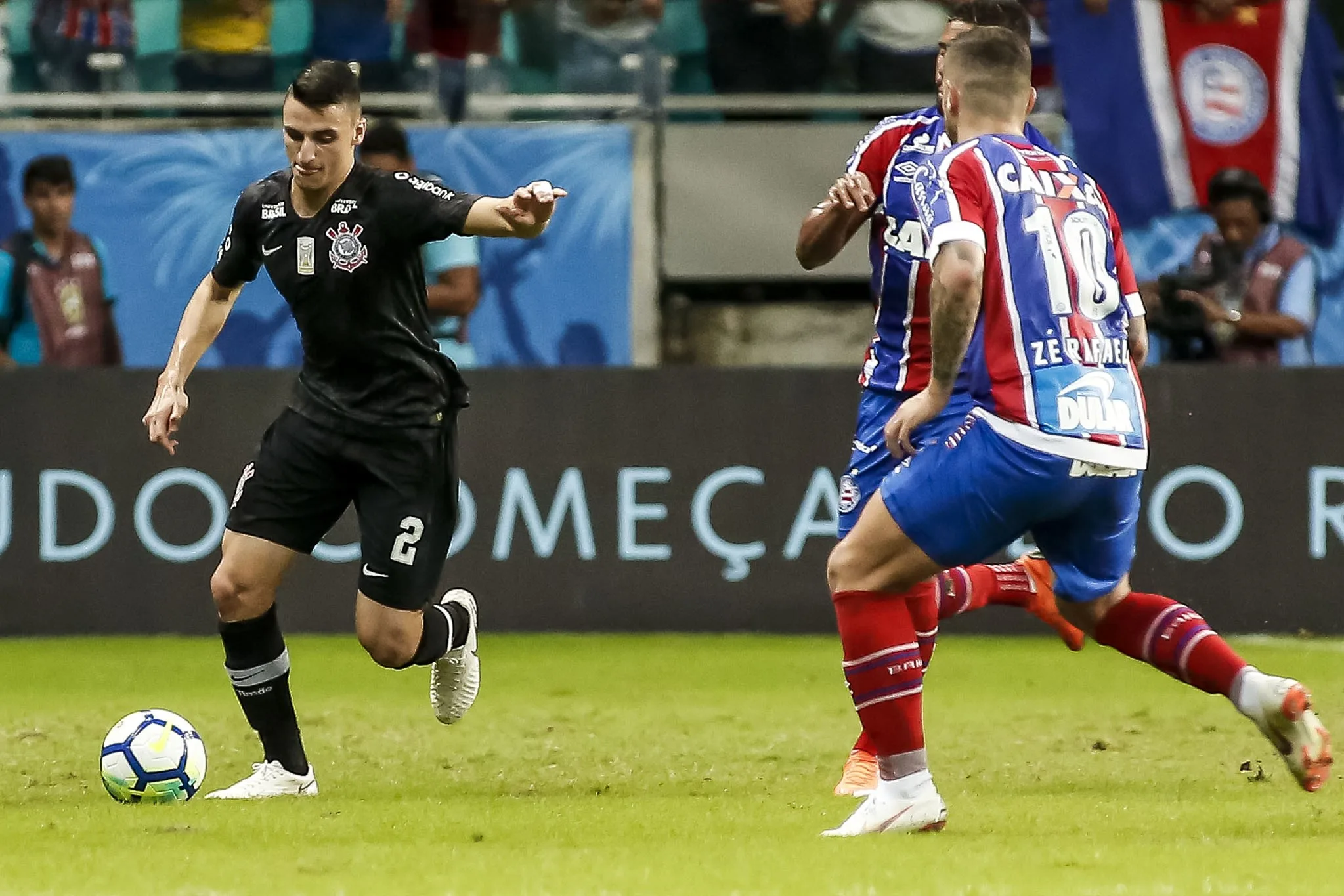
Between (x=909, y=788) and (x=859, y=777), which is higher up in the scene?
(x=909, y=788)

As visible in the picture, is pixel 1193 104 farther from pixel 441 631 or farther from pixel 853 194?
pixel 441 631

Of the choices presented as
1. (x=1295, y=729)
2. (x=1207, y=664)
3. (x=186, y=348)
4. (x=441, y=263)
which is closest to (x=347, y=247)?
(x=186, y=348)

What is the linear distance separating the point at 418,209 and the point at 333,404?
657 mm

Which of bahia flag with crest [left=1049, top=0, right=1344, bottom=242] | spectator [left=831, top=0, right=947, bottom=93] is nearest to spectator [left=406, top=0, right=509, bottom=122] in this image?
spectator [left=831, top=0, right=947, bottom=93]

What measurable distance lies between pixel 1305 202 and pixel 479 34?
4978 mm

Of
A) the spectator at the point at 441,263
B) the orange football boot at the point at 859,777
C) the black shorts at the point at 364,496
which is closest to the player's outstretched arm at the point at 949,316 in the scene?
the orange football boot at the point at 859,777

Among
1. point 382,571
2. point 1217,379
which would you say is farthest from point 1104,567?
point 1217,379

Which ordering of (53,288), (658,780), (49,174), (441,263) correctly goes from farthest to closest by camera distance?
(49,174) < (53,288) < (441,263) < (658,780)

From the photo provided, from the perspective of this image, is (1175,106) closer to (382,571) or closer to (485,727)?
(485,727)

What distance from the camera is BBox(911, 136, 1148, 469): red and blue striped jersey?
17.7ft

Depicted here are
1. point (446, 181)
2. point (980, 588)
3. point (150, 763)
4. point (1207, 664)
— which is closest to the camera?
point (1207, 664)

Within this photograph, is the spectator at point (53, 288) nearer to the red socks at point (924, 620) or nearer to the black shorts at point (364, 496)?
the black shorts at point (364, 496)

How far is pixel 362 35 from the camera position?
43.4ft

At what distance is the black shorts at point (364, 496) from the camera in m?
6.66
